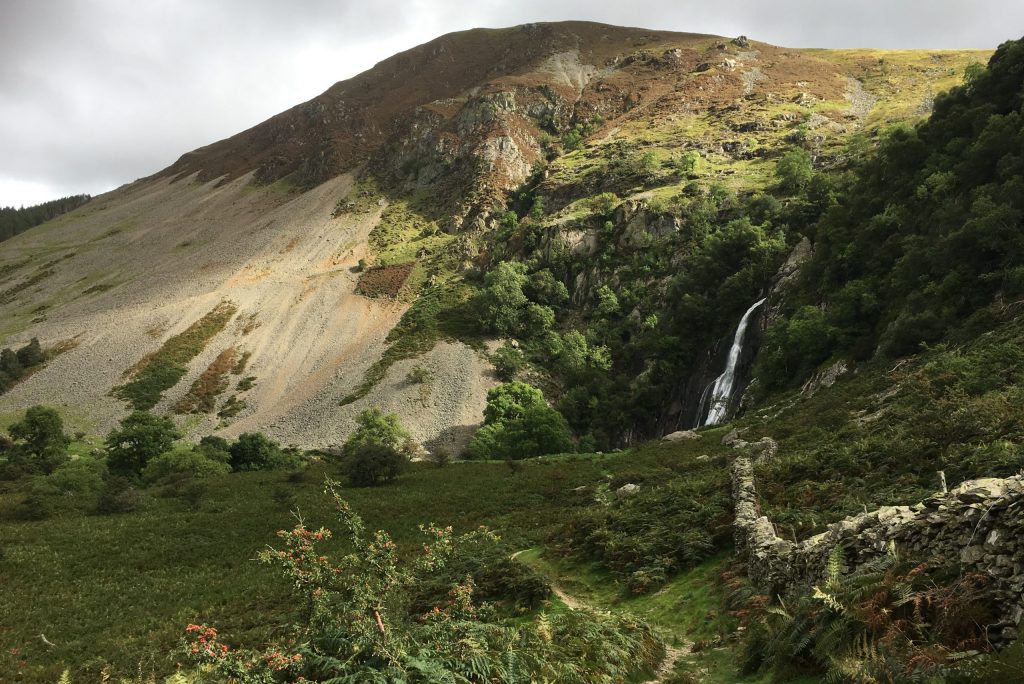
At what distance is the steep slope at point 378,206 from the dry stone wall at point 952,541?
59.5m

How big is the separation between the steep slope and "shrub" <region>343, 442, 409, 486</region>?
70.4 ft

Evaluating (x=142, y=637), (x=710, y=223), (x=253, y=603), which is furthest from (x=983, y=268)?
(x=710, y=223)

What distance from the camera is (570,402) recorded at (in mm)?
72125

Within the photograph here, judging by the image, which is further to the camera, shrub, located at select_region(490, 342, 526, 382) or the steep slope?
the steep slope

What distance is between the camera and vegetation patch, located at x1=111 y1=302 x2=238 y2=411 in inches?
3120

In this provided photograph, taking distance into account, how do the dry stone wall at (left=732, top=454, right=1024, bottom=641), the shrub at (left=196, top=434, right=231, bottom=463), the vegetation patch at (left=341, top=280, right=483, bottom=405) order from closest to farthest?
the dry stone wall at (left=732, top=454, right=1024, bottom=641) → the shrub at (left=196, top=434, right=231, bottom=463) → the vegetation patch at (left=341, top=280, right=483, bottom=405)

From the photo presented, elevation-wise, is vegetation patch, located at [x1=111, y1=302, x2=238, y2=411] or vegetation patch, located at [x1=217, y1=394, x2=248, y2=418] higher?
vegetation patch, located at [x1=111, y1=302, x2=238, y2=411]

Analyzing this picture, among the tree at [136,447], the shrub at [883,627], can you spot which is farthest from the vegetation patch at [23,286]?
the shrub at [883,627]

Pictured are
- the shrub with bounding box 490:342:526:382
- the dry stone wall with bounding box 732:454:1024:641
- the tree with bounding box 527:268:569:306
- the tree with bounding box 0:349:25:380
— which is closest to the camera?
the dry stone wall with bounding box 732:454:1024:641

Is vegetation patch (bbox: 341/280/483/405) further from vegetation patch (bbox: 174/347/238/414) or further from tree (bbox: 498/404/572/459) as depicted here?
tree (bbox: 498/404/572/459)

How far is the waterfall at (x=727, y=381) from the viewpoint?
171ft

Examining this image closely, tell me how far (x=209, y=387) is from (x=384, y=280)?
116 ft

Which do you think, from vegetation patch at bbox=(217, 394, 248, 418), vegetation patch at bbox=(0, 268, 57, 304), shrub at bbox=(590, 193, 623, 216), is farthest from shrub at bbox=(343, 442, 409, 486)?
vegetation patch at bbox=(0, 268, 57, 304)

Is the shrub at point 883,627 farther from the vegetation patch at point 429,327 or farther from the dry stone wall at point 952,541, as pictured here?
the vegetation patch at point 429,327
